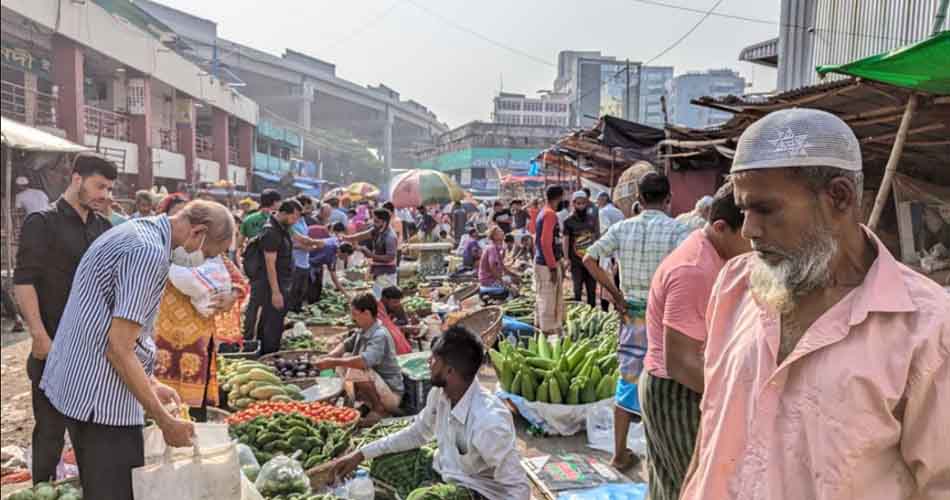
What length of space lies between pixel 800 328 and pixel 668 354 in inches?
42.2

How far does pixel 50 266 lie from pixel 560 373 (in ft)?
11.9

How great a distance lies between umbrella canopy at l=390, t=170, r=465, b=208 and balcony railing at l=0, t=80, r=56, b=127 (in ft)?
28.6

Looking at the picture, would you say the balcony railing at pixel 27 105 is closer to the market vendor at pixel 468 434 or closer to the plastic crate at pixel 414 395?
the plastic crate at pixel 414 395

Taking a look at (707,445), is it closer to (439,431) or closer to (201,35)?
(439,431)

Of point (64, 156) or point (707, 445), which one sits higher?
point (64, 156)

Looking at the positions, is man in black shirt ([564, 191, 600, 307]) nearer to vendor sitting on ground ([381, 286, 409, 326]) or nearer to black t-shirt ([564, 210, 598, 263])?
black t-shirt ([564, 210, 598, 263])

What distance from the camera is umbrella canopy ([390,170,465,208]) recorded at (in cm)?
1372

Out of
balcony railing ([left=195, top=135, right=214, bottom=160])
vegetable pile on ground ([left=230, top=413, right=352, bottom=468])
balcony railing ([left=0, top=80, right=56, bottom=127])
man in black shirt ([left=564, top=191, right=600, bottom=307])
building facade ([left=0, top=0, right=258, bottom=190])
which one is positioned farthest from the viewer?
balcony railing ([left=195, top=135, right=214, bottom=160])

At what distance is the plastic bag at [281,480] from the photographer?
309 centimetres

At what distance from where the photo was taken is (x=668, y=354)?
245cm

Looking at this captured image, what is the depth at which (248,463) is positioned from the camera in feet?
11.1

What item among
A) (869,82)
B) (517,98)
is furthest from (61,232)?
(517,98)

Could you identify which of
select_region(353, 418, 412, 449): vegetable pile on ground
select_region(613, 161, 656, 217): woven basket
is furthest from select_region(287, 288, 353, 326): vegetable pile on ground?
select_region(353, 418, 412, 449): vegetable pile on ground

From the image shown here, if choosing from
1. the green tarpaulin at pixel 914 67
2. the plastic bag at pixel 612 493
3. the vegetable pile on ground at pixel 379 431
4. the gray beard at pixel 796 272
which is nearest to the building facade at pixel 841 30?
the green tarpaulin at pixel 914 67
